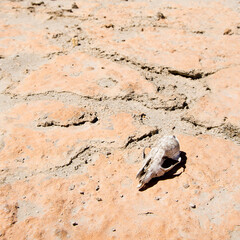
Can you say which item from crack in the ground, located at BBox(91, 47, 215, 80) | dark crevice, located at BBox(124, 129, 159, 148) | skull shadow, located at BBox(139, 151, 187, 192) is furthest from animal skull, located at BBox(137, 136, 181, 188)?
crack in the ground, located at BBox(91, 47, 215, 80)

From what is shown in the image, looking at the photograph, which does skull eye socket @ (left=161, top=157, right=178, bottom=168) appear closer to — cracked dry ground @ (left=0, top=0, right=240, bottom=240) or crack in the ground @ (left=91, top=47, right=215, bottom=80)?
cracked dry ground @ (left=0, top=0, right=240, bottom=240)

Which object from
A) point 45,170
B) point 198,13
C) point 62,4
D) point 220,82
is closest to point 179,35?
point 198,13

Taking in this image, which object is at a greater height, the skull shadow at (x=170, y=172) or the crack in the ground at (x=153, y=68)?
the crack in the ground at (x=153, y=68)

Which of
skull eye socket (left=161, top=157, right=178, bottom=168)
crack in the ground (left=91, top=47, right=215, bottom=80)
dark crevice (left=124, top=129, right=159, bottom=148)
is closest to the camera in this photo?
skull eye socket (left=161, top=157, right=178, bottom=168)

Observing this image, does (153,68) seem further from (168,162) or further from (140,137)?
(168,162)

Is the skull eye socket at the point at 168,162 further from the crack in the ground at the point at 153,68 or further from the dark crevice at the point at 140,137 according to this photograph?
the crack in the ground at the point at 153,68

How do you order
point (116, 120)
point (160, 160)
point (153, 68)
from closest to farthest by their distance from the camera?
point (160, 160), point (116, 120), point (153, 68)

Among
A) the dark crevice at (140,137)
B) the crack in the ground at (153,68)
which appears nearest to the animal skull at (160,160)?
the dark crevice at (140,137)

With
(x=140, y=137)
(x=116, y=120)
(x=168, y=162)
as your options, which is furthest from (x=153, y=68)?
(x=168, y=162)
